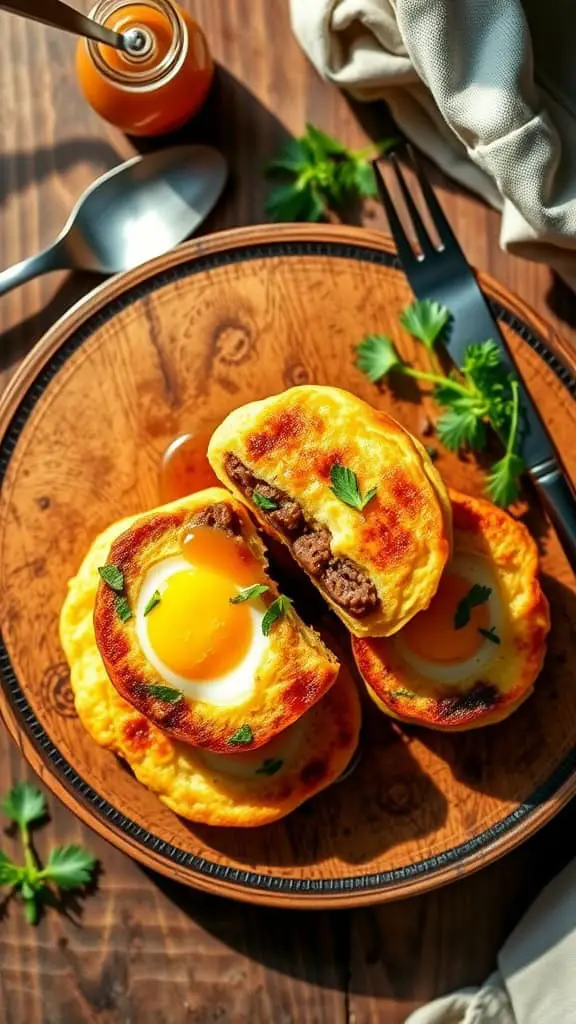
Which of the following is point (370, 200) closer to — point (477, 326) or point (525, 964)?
point (477, 326)

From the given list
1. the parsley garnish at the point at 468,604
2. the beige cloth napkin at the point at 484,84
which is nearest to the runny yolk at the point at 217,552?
the parsley garnish at the point at 468,604

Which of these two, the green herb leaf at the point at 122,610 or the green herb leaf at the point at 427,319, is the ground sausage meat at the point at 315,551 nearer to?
the green herb leaf at the point at 122,610

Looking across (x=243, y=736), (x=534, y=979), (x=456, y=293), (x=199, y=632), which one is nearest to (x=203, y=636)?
(x=199, y=632)

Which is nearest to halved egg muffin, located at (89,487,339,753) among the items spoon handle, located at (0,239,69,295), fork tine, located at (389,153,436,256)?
spoon handle, located at (0,239,69,295)

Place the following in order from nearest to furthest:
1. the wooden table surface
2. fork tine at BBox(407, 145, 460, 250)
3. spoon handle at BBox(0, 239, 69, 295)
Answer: fork tine at BBox(407, 145, 460, 250), spoon handle at BBox(0, 239, 69, 295), the wooden table surface

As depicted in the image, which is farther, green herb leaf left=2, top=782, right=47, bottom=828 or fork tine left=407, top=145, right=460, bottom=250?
green herb leaf left=2, top=782, right=47, bottom=828

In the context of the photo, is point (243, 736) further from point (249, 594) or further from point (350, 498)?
point (350, 498)

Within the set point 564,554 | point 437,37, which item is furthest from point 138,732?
point 437,37

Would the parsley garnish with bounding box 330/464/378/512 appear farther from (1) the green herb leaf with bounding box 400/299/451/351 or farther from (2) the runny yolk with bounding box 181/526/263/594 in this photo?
(1) the green herb leaf with bounding box 400/299/451/351
